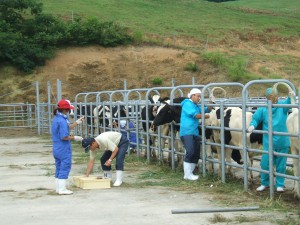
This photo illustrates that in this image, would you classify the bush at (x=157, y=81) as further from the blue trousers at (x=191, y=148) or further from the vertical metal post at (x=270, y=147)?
the vertical metal post at (x=270, y=147)

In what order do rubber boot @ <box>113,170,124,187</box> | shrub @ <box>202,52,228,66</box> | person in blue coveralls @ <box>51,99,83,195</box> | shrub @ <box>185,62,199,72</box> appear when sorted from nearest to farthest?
person in blue coveralls @ <box>51,99,83,195</box>
rubber boot @ <box>113,170,124,187</box>
shrub @ <box>185,62,199,72</box>
shrub @ <box>202,52,228,66</box>

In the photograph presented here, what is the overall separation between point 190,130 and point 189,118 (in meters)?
0.22

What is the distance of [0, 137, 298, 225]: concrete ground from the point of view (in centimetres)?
848

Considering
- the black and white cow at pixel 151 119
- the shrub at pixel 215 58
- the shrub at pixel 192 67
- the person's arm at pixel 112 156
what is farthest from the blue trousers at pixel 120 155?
the shrub at pixel 215 58

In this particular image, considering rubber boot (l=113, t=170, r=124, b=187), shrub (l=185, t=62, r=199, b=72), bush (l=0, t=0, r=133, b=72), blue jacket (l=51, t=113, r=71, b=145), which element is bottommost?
rubber boot (l=113, t=170, r=124, b=187)

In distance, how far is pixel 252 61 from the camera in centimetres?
4622

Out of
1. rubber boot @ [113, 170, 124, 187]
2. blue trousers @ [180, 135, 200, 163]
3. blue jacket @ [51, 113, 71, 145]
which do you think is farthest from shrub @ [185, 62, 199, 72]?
blue jacket @ [51, 113, 71, 145]

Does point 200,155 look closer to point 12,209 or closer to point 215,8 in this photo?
point 12,209

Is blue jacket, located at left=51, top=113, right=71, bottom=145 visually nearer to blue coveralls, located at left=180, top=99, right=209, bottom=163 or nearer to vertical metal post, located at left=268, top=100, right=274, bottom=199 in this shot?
blue coveralls, located at left=180, top=99, right=209, bottom=163

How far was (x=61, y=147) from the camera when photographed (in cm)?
1070


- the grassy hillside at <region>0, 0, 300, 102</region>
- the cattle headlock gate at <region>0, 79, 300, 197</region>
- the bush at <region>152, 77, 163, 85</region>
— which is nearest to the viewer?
the cattle headlock gate at <region>0, 79, 300, 197</region>

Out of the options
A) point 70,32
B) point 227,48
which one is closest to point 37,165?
point 70,32

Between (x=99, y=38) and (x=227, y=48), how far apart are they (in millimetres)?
10510

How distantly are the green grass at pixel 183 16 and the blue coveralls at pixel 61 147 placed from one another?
38.7 m
